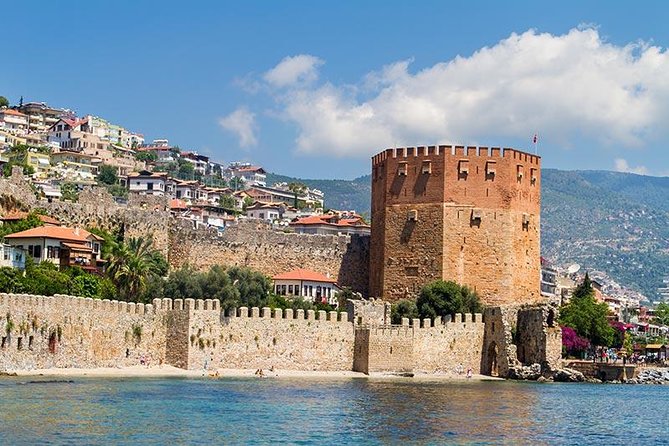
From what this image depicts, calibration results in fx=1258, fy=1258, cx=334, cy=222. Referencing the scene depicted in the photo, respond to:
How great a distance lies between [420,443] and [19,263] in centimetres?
2762

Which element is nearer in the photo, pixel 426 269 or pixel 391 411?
pixel 391 411

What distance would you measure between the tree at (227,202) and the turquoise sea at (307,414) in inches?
2433

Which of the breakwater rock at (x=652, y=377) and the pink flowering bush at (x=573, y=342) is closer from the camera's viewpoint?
the breakwater rock at (x=652, y=377)

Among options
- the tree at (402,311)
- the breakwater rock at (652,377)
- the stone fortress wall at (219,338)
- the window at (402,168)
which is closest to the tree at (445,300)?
the tree at (402,311)

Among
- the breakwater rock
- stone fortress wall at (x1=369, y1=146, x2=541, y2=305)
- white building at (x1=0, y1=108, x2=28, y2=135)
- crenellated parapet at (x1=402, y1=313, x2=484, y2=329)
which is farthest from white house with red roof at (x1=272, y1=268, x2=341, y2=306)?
white building at (x1=0, y1=108, x2=28, y2=135)

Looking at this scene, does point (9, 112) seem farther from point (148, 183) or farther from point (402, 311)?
point (402, 311)

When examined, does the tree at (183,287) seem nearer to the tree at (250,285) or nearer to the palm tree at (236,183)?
the tree at (250,285)

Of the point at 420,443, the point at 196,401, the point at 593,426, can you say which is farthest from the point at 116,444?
the point at 593,426

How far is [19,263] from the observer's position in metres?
48.9

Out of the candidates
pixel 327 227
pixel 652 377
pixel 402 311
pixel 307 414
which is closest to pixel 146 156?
pixel 327 227

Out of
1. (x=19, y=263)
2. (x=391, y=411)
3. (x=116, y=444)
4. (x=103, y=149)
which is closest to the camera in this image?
(x=116, y=444)

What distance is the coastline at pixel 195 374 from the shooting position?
3759 cm

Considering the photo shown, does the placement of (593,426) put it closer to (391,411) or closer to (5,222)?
(391,411)

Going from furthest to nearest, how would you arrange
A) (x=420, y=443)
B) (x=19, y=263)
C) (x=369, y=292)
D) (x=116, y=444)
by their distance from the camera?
(x=369, y=292), (x=19, y=263), (x=420, y=443), (x=116, y=444)
